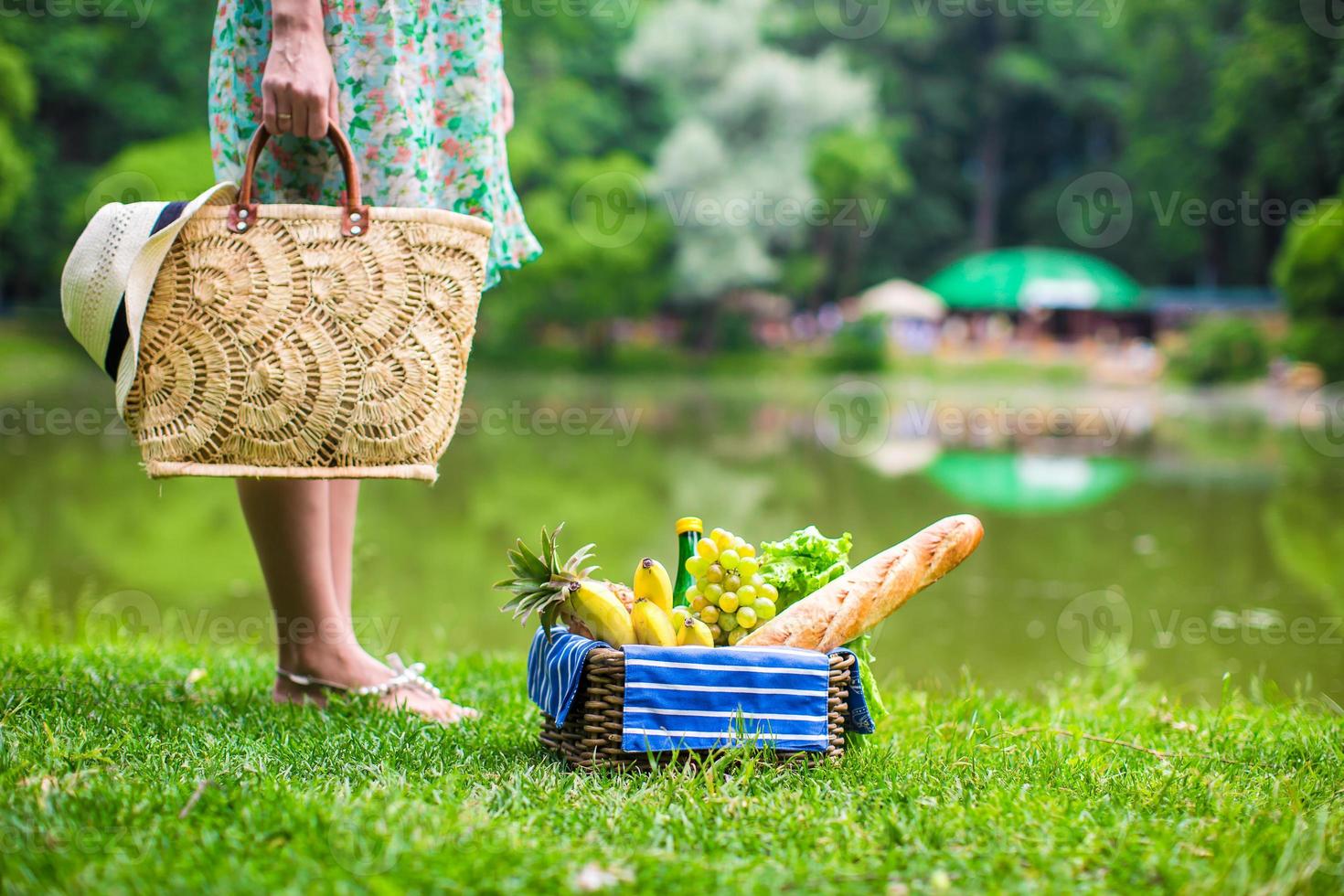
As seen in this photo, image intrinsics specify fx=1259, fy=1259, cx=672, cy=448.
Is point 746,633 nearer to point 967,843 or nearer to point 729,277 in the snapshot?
point 967,843

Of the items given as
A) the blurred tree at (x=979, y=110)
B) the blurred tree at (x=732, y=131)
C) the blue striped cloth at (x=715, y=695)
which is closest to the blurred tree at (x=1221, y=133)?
the blurred tree at (x=979, y=110)

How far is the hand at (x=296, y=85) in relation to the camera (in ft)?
5.94

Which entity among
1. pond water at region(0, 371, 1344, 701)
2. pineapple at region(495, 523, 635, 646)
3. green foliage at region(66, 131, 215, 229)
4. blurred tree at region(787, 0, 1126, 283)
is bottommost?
pond water at region(0, 371, 1344, 701)

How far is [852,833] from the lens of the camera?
1.38 m

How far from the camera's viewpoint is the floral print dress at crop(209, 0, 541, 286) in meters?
1.97

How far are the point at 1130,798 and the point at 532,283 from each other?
18651mm

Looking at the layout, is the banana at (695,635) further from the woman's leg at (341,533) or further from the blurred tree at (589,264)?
the blurred tree at (589,264)

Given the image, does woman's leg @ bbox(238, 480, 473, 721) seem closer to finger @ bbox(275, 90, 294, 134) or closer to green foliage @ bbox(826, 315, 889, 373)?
finger @ bbox(275, 90, 294, 134)

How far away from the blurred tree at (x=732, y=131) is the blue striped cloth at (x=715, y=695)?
17573mm

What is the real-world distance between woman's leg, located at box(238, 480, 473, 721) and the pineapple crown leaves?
0.36m

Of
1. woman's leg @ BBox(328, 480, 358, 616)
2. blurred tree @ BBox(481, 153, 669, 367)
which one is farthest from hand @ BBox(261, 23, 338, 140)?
blurred tree @ BBox(481, 153, 669, 367)

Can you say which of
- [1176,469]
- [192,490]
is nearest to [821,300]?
[1176,469]

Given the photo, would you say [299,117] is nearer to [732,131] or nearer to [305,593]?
[305,593]

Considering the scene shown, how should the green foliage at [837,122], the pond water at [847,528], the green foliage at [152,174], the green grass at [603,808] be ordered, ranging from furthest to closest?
the green foliage at [837,122] < the green foliage at [152,174] < the pond water at [847,528] < the green grass at [603,808]
